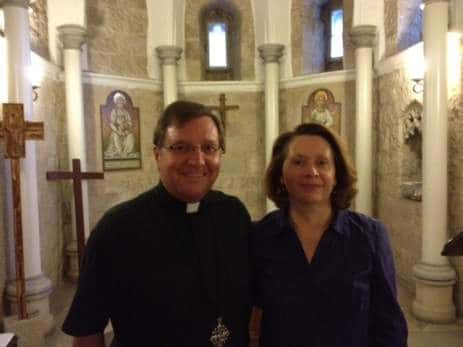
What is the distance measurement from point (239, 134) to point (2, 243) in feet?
16.5

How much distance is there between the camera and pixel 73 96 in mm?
6160

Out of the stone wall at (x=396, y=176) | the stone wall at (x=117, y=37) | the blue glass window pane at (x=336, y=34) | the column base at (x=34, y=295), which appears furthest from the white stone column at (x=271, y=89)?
the column base at (x=34, y=295)

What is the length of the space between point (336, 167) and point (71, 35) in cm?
546

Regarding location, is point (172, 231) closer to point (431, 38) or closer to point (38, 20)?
point (431, 38)

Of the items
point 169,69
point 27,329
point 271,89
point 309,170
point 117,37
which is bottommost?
point 27,329

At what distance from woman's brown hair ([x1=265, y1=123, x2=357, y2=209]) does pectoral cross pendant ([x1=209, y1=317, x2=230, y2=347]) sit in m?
0.59

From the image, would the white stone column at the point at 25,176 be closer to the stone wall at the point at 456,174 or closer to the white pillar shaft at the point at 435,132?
the white pillar shaft at the point at 435,132

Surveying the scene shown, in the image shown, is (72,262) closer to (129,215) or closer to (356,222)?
(129,215)

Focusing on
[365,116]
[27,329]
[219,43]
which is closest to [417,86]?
[365,116]

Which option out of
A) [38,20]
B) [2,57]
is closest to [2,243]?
[2,57]

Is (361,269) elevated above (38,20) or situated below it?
below

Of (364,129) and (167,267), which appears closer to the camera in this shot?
(167,267)

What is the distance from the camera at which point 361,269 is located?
1.66 metres

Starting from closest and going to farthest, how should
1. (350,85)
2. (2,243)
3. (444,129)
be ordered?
(2,243)
(444,129)
(350,85)
